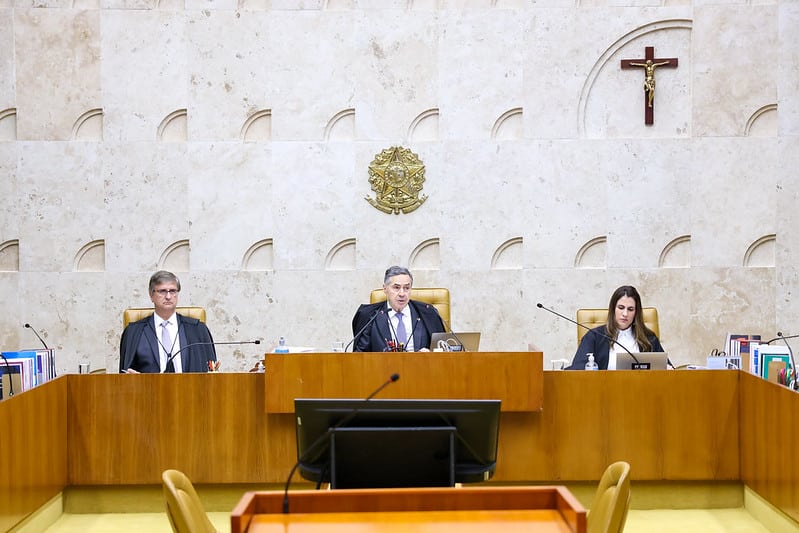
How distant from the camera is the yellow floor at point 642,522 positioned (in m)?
4.61

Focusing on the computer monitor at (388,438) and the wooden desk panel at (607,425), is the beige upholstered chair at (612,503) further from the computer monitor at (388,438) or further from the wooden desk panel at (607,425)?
the wooden desk panel at (607,425)

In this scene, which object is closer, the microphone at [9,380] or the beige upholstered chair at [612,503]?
the beige upholstered chair at [612,503]

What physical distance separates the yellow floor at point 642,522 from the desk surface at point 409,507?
2248mm

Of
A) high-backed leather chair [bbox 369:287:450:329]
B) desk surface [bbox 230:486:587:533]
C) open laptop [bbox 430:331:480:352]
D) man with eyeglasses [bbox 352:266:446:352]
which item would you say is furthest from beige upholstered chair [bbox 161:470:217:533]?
high-backed leather chair [bbox 369:287:450:329]

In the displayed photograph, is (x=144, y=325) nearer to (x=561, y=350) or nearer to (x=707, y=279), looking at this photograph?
(x=561, y=350)

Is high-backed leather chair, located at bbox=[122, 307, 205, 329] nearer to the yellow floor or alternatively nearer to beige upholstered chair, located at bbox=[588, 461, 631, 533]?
the yellow floor

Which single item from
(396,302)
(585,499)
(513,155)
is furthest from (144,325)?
(513,155)

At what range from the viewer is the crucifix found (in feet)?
23.5

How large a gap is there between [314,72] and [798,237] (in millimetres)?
3816

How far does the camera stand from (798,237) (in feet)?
23.5

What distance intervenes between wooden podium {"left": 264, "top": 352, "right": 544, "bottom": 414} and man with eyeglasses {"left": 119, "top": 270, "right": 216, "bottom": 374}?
2.99 ft

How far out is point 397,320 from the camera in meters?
5.70

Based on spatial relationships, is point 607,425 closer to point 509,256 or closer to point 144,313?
point 509,256

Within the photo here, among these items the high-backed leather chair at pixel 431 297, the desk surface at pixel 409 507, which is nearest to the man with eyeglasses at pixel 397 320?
the high-backed leather chair at pixel 431 297
